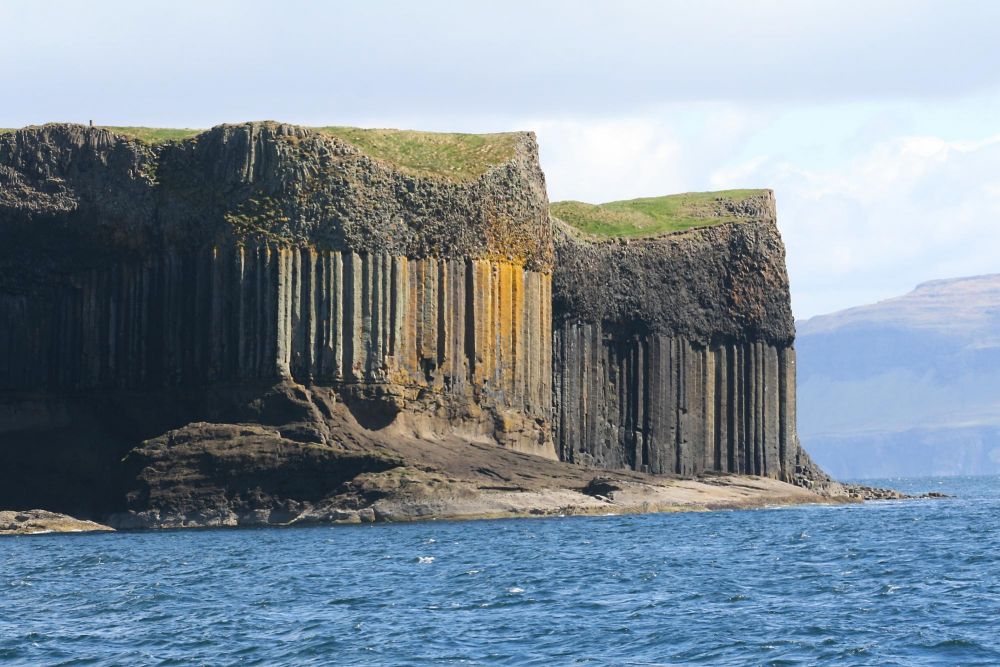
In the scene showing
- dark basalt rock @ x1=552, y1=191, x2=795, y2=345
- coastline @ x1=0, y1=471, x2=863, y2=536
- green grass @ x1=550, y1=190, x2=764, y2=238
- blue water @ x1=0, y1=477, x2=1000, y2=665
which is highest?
green grass @ x1=550, y1=190, x2=764, y2=238

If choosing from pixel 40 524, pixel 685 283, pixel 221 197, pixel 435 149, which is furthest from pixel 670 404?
pixel 40 524

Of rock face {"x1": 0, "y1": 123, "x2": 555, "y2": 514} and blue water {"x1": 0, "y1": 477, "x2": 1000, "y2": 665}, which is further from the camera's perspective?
rock face {"x1": 0, "y1": 123, "x2": 555, "y2": 514}

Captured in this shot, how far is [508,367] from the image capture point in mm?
96438

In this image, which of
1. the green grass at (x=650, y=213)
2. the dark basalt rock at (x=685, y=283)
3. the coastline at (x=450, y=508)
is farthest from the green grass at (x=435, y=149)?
the coastline at (x=450, y=508)

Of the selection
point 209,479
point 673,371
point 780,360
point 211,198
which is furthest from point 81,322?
point 780,360

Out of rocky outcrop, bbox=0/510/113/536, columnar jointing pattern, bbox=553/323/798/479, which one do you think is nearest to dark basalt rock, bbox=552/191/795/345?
columnar jointing pattern, bbox=553/323/798/479

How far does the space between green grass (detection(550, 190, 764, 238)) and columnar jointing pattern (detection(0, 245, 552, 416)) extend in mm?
16290

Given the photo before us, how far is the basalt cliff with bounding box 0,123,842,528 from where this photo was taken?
82062 mm

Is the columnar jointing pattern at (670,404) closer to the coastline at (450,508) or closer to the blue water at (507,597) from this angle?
the coastline at (450,508)

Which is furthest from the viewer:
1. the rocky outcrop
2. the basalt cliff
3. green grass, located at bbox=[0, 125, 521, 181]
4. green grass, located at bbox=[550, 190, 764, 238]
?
green grass, located at bbox=[550, 190, 764, 238]

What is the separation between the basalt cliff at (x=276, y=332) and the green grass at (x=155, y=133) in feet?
1.34

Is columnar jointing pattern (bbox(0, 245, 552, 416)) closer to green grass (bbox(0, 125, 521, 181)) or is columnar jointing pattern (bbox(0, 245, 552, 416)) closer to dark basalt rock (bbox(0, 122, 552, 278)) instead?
dark basalt rock (bbox(0, 122, 552, 278))

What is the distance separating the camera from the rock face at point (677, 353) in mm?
106750

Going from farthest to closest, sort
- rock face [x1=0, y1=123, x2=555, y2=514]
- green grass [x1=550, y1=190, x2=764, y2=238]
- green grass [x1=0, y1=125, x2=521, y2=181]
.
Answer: green grass [x1=550, y1=190, x2=764, y2=238] < green grass [x1=0, y1=125, x2=521, y2=181] < rock face [x1=0, y1=123, x2=555, y2=514]
